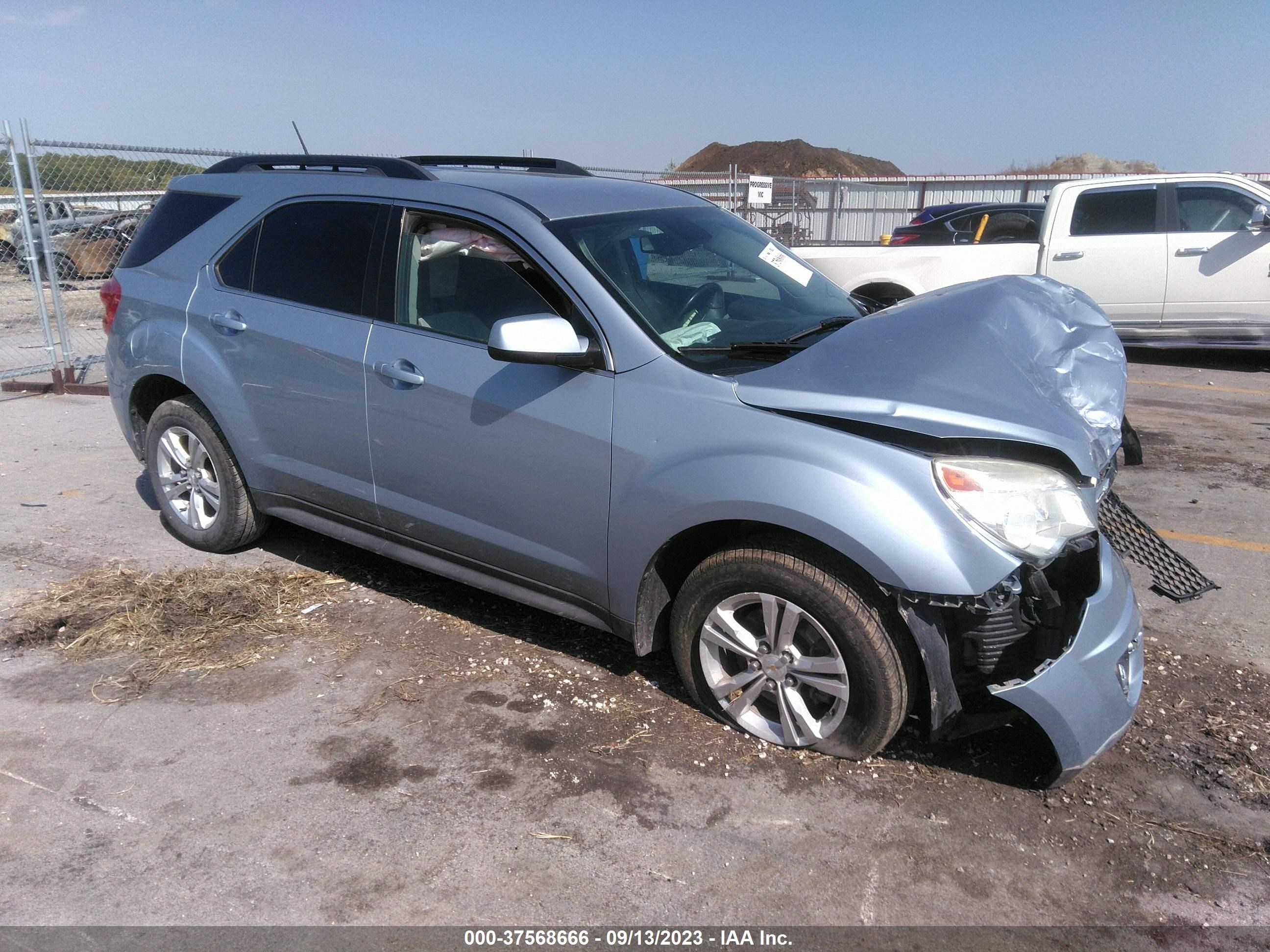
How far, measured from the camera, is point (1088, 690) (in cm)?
281

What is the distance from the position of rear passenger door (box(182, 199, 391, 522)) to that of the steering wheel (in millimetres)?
1298

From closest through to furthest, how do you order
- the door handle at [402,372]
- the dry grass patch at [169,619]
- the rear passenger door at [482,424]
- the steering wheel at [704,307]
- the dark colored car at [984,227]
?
the rear passenger door at [482,424] → the steering wheel at [704,307] → the door handle at [402,372] → the dry grass patch at [169,619] → the dark colored car at [984,227]

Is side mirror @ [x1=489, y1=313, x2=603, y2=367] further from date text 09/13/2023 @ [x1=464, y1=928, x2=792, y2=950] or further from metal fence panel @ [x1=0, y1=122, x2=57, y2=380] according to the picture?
metal fence panel @ [x1=0, y1=122, x2=57, y2=380]

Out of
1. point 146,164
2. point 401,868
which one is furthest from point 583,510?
point 146,164

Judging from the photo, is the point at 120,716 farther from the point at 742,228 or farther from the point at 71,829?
the point at 742,228

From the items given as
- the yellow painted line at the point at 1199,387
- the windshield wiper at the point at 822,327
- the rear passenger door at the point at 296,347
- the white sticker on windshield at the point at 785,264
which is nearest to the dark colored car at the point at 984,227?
the yellow painted line at the point at 1199,387

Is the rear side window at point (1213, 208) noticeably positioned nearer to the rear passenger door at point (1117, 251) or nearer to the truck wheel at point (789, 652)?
the rear passenger door at point (1117, 251)

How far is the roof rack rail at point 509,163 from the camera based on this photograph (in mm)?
4785

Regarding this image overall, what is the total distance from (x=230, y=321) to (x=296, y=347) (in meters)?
0.50

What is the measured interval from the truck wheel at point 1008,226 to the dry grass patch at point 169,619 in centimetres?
1030

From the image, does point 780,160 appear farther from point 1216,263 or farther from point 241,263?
point 241,263

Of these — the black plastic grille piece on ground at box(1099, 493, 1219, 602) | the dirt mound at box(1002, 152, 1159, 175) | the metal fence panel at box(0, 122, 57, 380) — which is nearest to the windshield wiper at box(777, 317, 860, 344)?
the black plastic grille piece on ground at box(1099, 493, 1219, 602)

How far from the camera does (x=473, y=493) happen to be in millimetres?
3670

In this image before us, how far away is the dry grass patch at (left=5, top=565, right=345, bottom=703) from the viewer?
3.98 m
